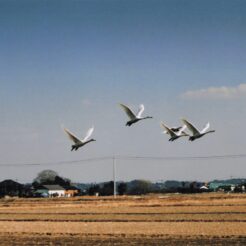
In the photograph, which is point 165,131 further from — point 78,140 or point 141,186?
point 141,186

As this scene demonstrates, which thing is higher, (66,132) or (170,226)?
(66,132)

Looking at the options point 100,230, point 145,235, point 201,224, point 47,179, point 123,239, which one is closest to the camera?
point 123,239

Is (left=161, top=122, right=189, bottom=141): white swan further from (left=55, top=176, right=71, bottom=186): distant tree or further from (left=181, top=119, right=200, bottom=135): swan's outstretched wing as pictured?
(left=55, top=176, right=71, bottom=186): distant tree

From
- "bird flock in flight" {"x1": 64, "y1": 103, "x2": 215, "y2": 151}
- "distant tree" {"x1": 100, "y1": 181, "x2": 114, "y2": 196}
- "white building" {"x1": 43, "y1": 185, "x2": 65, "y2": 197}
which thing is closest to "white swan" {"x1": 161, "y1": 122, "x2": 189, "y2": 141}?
"bird flock in flight" {"x1": 64, "y1": 103, "x2": 215, "y2": 151}

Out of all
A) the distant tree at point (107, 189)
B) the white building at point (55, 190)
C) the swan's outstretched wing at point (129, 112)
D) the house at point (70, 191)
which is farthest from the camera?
the house at point (70, 191)

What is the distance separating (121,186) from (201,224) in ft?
378

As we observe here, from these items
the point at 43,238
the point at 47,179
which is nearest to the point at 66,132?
the point at 43,238

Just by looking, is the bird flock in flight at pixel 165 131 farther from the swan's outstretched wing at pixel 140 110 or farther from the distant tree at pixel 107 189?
the distant tree at pixel 107 189

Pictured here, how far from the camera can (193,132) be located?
35.0 metres

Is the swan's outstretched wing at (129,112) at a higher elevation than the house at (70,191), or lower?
lower

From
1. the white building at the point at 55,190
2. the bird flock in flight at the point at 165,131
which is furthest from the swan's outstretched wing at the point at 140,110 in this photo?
the white building at the point at 55,190

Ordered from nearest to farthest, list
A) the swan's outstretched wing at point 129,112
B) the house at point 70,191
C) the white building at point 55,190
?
the swan's outstretched wing at point 129,112 < the white building at point 55,190 < the house at point 70,191

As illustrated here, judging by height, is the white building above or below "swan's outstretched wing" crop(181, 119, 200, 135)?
above

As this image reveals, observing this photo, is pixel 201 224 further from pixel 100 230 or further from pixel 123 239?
pixel 123 239
